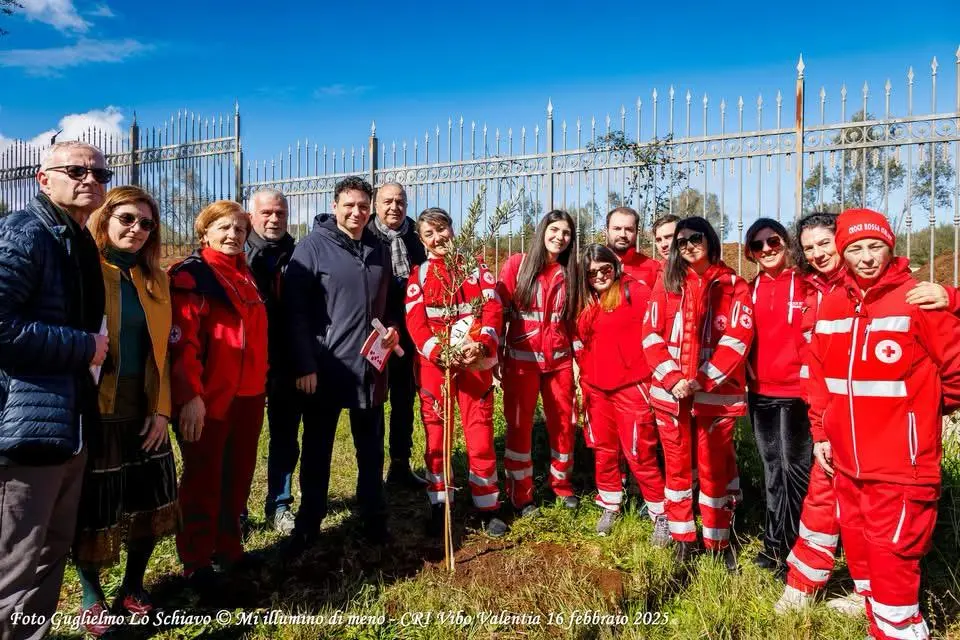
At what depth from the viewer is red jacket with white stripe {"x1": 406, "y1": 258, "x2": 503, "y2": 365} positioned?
3.88m

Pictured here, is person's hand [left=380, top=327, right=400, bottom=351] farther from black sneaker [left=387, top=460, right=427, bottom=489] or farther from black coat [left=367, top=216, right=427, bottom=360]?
black sneaker [left=387, top=460, right=427, bottom=489]

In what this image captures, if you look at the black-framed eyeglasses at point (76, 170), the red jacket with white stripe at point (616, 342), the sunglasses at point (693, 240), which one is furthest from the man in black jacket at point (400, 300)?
the black-framed eyeglasses at point (76, 170)

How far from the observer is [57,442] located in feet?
7.11

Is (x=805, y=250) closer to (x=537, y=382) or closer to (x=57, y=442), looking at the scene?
(x=537, y=382)

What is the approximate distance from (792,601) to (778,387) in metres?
1.08

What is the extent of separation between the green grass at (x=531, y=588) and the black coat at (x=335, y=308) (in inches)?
39.6

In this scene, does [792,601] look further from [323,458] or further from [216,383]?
[216,383]

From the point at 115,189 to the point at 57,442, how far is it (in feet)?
4.01

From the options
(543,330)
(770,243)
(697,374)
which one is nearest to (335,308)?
(543,330)

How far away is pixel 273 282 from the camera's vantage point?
13.7ft

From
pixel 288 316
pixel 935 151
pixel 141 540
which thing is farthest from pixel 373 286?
pixel 935 151

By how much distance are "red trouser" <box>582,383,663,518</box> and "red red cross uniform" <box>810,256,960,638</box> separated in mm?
1373

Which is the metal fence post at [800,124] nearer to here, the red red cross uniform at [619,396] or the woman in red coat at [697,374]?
the red red cross uniform at [619,396]

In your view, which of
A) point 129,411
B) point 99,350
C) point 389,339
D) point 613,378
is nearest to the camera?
point 99,350
